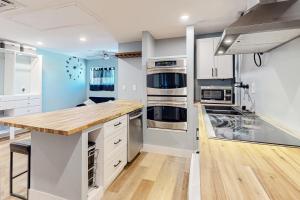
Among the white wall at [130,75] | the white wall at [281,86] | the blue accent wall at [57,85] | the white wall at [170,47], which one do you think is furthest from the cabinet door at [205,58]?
the blue accent wall at [57,85]

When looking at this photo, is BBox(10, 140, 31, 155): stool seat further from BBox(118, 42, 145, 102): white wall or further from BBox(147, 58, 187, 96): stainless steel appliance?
BBox(118, 42, 145, 102): white wall

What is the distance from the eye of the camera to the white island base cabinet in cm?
156

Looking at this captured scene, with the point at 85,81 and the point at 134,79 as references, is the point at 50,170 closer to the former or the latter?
the point at 134,79

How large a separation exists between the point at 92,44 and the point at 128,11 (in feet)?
7.57

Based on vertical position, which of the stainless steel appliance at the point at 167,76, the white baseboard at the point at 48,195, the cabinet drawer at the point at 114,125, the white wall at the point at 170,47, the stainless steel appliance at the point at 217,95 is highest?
the white wall at the point at 170,47

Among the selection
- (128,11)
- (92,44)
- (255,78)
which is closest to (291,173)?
(255,78)

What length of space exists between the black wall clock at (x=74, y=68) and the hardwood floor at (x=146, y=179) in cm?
350

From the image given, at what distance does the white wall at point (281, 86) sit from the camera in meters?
1.23

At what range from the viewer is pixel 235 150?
37.4 inches

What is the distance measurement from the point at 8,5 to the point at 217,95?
3465 mm

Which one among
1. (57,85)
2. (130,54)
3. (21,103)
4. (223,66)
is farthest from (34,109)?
(223,66)

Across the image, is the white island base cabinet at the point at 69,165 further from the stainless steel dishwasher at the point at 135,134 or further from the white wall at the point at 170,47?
the white wall at the point at 170,47

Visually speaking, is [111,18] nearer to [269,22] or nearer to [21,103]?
[269,22]

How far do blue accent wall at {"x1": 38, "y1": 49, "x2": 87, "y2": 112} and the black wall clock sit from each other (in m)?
0.12
